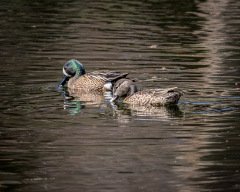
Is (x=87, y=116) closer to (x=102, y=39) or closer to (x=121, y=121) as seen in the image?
(x=121, y=121)

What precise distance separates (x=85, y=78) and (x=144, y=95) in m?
2.30

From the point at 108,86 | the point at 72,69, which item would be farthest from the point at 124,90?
the point at 72,69

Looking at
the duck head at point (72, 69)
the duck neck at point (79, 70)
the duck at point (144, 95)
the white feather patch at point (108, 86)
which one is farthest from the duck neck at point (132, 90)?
the duck neck at point (79, 70)

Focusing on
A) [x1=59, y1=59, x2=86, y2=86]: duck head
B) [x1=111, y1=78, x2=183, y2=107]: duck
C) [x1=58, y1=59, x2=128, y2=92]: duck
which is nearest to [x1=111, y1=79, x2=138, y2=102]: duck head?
[x1=111, y1=78, x2=183, y2=107]: duck

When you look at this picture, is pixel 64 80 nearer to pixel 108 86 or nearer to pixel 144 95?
pixel 108 86

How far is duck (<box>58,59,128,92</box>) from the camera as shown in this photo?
1566 centimetres

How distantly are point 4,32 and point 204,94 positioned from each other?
8.52 meters

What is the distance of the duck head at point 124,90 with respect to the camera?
1459 centimetres

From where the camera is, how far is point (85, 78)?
16.1 metres

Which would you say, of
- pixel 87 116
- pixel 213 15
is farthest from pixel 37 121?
pixel 213 15

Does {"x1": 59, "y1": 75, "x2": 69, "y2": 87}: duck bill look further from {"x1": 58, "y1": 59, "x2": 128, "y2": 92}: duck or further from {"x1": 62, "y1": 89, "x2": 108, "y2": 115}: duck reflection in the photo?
{"x1": 62, "y1": 89, "x2": 108, "y2": 115}: duck reflection

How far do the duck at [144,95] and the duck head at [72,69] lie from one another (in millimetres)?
1790

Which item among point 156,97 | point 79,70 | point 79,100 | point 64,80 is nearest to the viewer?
point 156,97

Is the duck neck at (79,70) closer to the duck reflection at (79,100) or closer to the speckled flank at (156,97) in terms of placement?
the duck reflection at (79,100)
